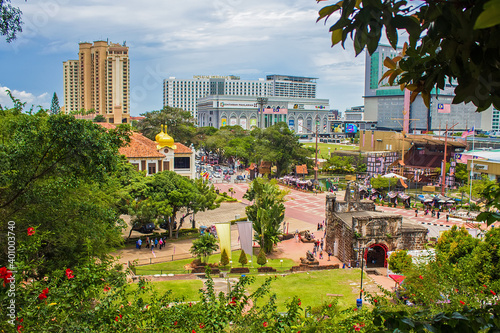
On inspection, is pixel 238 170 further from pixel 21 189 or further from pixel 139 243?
pixel 21 189

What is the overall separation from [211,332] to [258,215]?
2121 centimetres

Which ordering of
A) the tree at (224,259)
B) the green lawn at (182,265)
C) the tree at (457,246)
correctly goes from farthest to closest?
the tree at (224,259)
the green lawn at (182,265)
the tree at (457,246)

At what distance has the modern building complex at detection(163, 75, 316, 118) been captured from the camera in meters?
156

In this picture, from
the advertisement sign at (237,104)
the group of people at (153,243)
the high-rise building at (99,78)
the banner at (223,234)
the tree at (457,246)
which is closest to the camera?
the tree at (457,246)

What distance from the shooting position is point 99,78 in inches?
3949

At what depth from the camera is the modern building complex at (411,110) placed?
130m

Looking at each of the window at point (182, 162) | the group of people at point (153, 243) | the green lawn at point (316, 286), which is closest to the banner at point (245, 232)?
the green lawn at point (316, 286)

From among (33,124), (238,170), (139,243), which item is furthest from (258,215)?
(238,170)

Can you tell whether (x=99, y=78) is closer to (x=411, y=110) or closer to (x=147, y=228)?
(x=147, y=228)

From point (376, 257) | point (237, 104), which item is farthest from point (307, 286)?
point (237, 104)

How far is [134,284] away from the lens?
2009 cm

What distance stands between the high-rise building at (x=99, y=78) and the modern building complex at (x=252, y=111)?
132ft

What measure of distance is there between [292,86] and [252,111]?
5112 centimetres

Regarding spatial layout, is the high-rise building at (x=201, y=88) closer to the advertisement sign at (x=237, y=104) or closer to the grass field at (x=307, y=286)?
the advertisement sign at (x=237, y=104)
